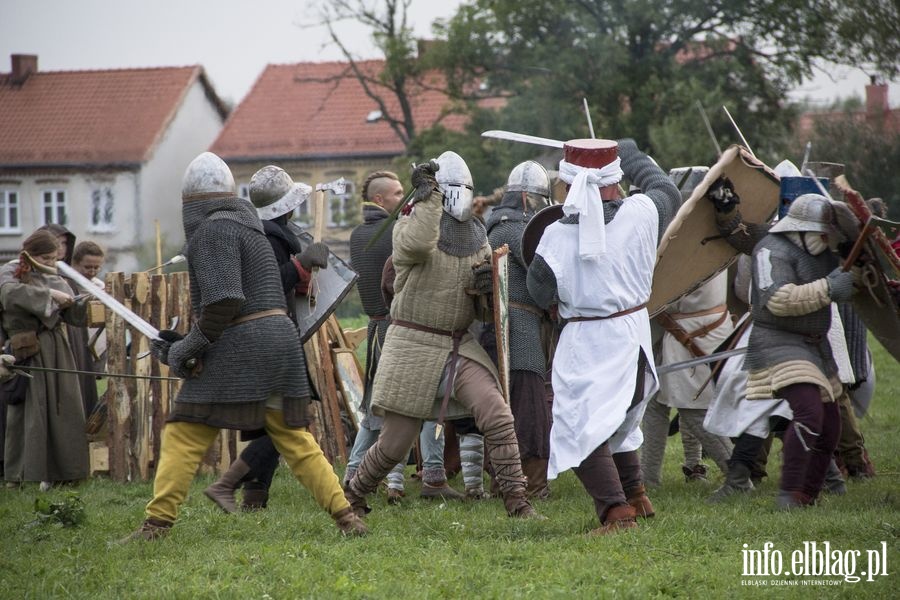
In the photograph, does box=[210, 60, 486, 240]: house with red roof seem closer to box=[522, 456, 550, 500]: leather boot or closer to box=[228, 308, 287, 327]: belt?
box=[522, 456, 550, 500]: leather boot

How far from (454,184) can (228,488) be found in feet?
6.58

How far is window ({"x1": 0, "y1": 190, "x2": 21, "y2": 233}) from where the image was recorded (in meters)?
39.3

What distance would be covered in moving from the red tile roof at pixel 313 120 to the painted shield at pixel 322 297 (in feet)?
94.1

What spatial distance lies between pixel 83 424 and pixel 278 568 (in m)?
3.74

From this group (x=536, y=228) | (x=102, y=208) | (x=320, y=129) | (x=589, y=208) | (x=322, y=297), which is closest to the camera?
(x=589, y=208)

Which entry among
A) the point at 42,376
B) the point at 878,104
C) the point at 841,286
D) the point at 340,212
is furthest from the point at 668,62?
the point at 841,286

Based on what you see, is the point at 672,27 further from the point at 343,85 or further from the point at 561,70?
the point at 343,85

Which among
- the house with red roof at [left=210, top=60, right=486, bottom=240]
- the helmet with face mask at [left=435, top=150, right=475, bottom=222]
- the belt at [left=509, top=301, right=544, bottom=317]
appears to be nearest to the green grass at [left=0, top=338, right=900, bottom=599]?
the belt at [left=509, top=301, right=544, bottom=317]

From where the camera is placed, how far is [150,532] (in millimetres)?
5445

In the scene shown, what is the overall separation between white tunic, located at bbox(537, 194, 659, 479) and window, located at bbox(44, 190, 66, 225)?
118ft

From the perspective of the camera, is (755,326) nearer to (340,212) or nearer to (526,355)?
(526,355)

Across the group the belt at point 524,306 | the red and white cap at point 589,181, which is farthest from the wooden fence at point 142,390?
the red and white cap at point 589,181

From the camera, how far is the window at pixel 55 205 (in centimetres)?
3897

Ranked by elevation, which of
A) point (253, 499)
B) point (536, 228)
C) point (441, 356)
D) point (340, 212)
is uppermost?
point (536, 228)
